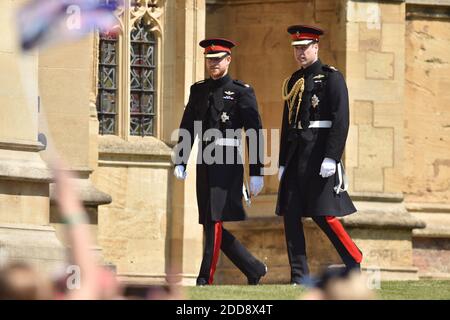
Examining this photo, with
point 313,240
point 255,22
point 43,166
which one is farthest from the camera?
point 255,22

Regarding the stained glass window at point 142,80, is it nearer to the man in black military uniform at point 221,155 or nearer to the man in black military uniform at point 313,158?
the man in black military uniform at point 221,155

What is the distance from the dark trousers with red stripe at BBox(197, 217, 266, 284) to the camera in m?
12.6

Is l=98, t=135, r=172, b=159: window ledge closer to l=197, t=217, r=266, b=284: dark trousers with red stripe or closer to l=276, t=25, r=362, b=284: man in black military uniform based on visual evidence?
l=197, t=217, r=266, b=284: dark trousers with red stripe

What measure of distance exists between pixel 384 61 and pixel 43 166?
16.2ft

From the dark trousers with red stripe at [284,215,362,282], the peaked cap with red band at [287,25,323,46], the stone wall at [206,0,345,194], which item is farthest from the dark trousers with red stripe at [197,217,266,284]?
the stone wall at [206,0,345,194]

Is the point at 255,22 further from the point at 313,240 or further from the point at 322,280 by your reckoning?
the point at 322,280

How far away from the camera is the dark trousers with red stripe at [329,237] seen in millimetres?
12375

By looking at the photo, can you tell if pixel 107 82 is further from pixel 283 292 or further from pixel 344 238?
pixel 283 292

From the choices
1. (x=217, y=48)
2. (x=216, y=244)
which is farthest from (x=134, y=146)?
(x=216, y=244)

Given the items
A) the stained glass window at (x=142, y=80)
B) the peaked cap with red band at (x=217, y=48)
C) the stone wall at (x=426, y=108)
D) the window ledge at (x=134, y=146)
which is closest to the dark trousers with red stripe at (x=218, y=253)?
the peaked cap with red band at (x=217, y=48)

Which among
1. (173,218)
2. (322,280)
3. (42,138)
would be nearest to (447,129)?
(173,218)

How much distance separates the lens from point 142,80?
1728 cm

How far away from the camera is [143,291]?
630cm

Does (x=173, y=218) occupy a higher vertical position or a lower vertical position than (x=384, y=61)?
lower
